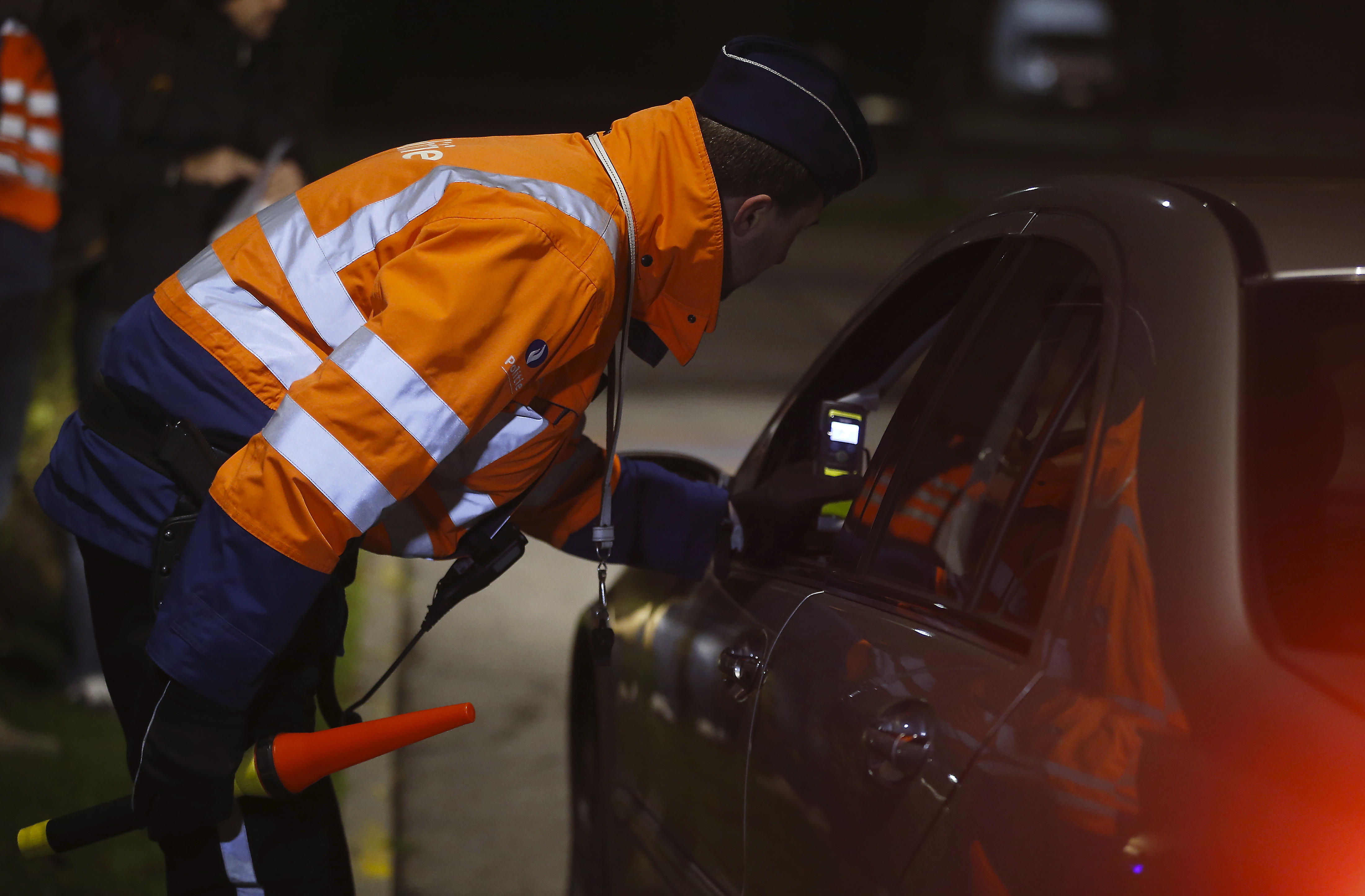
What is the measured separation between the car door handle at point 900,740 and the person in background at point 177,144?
10.9 ft

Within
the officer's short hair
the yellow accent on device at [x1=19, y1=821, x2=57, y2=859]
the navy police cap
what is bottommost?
the yellow accent on device at [x1=19, y1=821, x2=57, y2=859]

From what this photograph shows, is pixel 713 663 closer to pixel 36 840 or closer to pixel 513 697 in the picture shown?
pixel 36 840

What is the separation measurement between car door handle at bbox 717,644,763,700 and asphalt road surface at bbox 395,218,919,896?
1.61 meters

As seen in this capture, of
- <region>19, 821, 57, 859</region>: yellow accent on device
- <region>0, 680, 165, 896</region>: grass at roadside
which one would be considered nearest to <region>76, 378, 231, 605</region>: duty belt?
<region>19, 821, 57, 859</region>: yellow accent on device

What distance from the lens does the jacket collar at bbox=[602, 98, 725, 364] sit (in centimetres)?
216

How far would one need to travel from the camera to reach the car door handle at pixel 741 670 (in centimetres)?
212

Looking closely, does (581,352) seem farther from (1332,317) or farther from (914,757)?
(1332,317)

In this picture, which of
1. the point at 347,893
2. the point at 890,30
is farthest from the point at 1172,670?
the point at 890,30

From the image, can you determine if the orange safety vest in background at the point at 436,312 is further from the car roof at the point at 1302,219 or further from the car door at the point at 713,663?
the car roof at the point at 1302,219

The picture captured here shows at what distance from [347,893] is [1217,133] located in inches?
1055

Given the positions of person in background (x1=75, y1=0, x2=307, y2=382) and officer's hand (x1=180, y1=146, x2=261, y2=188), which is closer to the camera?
person in background (x1=75, y1=0, x2=307, y2=382)

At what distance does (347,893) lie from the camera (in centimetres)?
225

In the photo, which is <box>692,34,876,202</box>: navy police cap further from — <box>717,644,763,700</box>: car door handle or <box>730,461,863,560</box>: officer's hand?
<box>717,644,763,700</box>: car door handle

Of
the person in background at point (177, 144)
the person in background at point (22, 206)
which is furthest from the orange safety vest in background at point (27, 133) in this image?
the person in background at point (177, 144)
